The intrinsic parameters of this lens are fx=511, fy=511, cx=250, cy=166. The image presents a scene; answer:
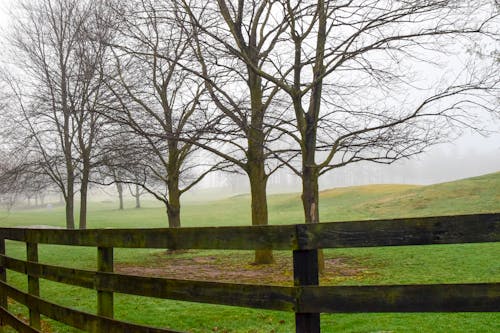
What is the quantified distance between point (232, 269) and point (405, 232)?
46.9ft

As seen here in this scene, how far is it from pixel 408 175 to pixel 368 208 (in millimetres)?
152577

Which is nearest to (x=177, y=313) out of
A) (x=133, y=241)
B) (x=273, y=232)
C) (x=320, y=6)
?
(x=133, y=241)

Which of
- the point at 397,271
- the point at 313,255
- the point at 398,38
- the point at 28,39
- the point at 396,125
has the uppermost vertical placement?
the point at 28,39

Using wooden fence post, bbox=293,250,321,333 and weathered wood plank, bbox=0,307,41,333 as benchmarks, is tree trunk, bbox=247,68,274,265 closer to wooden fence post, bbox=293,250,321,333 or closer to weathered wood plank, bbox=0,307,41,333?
weathered wood plank, bbox=0,307,41,333

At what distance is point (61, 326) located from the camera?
834 cm

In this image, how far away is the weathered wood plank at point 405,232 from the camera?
9.65 ft

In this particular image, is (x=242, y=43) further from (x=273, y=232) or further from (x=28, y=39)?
(x=28, y=39)

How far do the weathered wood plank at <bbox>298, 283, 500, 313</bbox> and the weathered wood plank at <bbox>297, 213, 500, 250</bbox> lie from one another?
274mm

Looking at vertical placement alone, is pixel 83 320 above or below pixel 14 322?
above

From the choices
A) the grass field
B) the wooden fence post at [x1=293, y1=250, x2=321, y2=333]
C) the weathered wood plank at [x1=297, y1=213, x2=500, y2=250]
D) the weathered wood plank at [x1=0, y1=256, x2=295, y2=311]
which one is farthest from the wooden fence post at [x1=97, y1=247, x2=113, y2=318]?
the grass field

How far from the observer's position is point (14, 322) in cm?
646

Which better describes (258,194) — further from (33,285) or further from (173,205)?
(33,285)

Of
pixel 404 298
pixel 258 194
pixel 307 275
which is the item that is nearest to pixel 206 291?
pixel 307 275

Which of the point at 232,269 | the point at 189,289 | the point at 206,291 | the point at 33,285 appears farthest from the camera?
the point at 232,269
